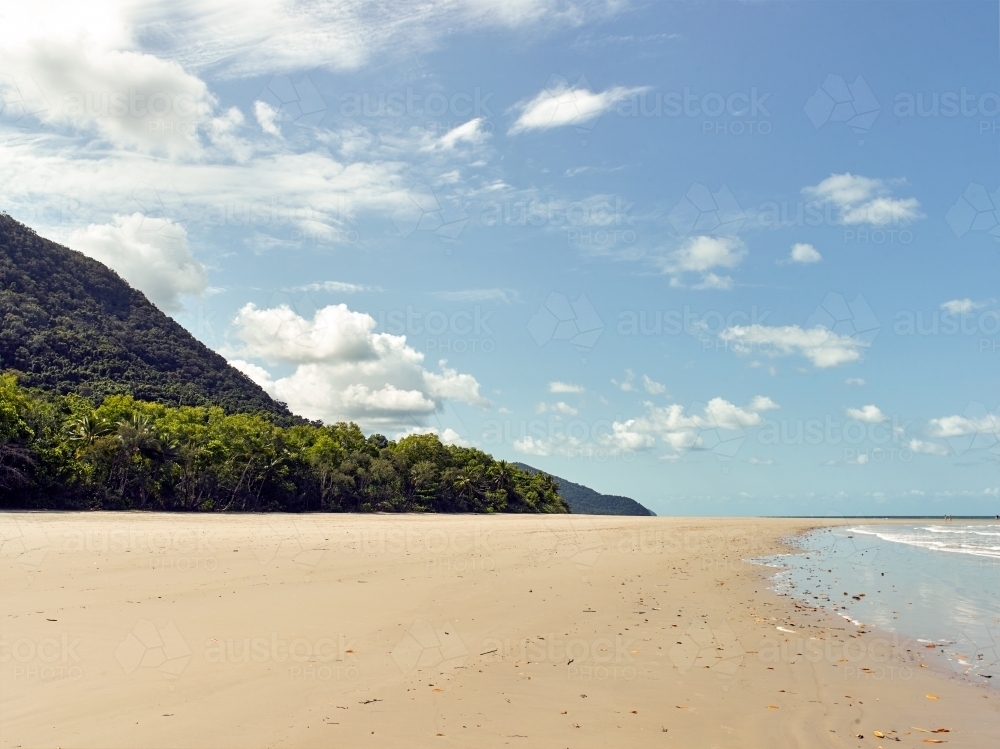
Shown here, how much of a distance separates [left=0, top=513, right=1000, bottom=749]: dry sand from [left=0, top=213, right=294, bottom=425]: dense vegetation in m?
60.6

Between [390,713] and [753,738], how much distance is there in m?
3.14

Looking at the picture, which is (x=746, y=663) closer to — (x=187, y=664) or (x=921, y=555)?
(x=187, y=664)

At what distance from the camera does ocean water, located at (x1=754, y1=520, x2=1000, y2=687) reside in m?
10.1

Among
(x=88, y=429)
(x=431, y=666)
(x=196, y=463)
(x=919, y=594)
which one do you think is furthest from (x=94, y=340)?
(x=919, y=594)

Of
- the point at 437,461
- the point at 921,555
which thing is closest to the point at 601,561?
the point at 921,555

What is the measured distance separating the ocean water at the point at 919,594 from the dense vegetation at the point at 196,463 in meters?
35.8

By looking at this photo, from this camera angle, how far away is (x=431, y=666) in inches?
297

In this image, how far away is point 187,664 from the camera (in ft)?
23.4

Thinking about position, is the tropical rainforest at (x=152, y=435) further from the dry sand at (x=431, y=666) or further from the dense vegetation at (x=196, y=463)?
the dry sand at (x=431, y=666)

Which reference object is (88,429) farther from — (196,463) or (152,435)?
(196,463)

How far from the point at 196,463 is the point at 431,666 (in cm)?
4210

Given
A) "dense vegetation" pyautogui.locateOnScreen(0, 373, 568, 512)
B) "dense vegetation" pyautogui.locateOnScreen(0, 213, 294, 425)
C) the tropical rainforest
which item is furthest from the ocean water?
"dense vegetation" pyautogui.locateOnScreen(0, 213, 294, 425)

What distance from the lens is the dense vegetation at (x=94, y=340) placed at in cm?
6756

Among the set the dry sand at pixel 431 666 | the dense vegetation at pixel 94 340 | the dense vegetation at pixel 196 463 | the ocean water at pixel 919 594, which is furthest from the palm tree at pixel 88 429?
the ocean water at pixel 919 594
